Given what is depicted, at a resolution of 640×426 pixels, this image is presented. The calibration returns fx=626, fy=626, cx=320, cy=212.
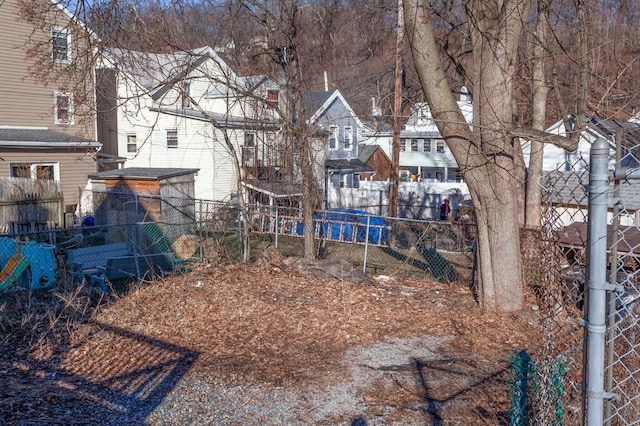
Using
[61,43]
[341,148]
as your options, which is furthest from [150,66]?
[341,148]

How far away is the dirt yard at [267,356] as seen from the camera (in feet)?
20.1

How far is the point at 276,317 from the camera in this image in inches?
367

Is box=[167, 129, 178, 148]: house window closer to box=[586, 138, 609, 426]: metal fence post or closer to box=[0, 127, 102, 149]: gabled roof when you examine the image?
box=[0, 127, 102, 149]: gabled roof

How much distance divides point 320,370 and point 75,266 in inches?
292

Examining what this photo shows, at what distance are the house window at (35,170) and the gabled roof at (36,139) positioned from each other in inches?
29.4

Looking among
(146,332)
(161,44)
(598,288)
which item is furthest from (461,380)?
(161,44)

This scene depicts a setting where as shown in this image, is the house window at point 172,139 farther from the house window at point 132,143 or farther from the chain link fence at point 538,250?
the chain link fence at point 538,250

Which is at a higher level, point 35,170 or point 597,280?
point 35,170

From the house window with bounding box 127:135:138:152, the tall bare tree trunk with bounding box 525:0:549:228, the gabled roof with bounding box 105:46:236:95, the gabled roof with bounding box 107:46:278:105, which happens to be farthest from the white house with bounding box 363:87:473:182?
the gabled roof with bounding box 105:46:236:95

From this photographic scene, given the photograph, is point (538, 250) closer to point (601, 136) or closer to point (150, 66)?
point (601, 136)

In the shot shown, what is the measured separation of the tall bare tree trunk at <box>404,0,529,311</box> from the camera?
9.16m

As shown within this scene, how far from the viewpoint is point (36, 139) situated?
Answer: 22.9 metres

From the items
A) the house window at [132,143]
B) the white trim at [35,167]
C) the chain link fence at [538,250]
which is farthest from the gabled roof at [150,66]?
the house window at [132,143]

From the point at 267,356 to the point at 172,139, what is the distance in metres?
24.8
